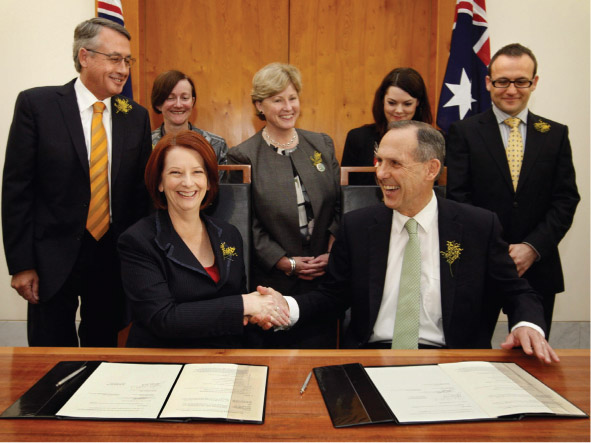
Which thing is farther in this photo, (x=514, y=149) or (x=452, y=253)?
(x=514, y=149)

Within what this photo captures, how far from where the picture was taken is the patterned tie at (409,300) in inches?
67.9

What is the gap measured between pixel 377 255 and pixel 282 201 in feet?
2.43

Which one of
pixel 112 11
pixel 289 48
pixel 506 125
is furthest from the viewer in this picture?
pixel 289 48

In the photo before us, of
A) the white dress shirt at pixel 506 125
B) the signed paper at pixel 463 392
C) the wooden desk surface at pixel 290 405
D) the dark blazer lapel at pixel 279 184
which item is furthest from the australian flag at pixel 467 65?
the signed paper at pixel 463 392

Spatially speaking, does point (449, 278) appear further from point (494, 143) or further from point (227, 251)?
point (494, 143)

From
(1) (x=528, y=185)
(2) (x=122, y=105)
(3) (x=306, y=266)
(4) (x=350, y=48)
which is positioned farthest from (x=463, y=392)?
(4) (x=350, y=48)

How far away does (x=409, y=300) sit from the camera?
1.74 meters

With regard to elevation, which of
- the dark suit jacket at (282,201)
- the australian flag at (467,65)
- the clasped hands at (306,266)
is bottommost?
the clasped hands at (306,266)

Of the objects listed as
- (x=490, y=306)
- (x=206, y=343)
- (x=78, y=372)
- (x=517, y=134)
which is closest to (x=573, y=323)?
(x=517, y=134)

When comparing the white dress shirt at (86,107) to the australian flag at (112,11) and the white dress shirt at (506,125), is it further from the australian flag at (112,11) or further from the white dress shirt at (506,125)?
the white dress shirt at (506,125)

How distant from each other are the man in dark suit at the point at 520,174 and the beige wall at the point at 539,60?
1647mm

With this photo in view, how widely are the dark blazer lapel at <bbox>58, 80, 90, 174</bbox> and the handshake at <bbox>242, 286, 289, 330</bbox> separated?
3.37 feet

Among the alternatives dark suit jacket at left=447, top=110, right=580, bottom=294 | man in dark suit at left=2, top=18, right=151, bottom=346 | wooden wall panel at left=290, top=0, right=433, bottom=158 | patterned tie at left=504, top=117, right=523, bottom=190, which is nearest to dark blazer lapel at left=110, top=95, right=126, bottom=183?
man in dark suit at left=2, top=18, right=151, bottom=346

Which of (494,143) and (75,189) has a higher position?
(494,143)
